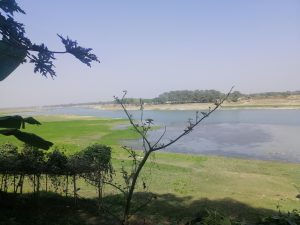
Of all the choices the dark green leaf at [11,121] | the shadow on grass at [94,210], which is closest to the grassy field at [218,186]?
the shadow on grass at [94,210]

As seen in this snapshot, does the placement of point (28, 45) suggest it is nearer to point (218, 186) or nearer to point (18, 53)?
point (18, 53)

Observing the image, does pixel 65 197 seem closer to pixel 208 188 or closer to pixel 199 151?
pixel 208 188

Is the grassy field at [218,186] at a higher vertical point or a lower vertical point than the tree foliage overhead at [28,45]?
lower

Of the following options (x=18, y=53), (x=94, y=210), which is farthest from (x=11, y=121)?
(x=94, y=210)

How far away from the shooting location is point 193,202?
13.5 meters

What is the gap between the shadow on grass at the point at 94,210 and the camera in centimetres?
1002

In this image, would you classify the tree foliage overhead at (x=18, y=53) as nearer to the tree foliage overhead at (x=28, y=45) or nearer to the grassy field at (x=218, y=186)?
the tree foliage overhead at (x=28, y=45)

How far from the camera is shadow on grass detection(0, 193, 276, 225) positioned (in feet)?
32.9

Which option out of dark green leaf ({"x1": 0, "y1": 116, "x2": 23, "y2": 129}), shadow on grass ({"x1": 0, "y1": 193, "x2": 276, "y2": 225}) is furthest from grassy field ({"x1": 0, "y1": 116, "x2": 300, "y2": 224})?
dark green leaf ({"x1": 0, "y1": 116, "x2": 23, "y2": 129})

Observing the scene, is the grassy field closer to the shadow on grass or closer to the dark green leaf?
the shadow on grass

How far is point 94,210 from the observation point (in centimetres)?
1127

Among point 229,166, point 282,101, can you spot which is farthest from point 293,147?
point 282,101

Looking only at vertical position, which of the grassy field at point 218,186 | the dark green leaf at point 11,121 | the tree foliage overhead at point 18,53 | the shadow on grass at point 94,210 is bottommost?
the grassy field at point 218,186

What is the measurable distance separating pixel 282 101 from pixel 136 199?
11742cm
